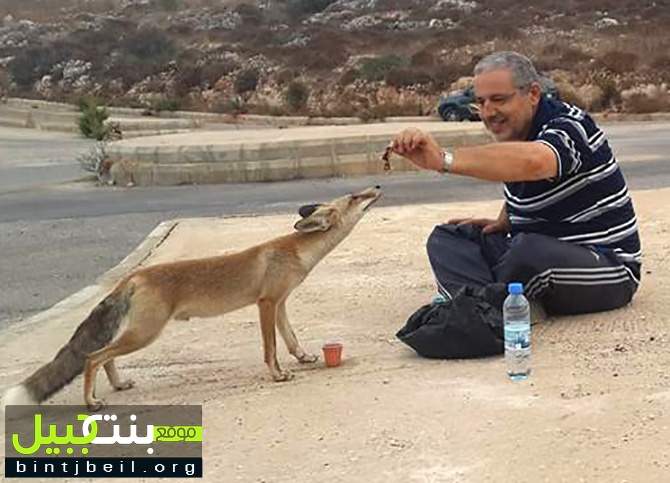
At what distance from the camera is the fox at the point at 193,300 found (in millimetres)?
5688

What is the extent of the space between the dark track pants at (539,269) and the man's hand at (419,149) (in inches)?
38.3

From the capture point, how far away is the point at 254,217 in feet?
45.3

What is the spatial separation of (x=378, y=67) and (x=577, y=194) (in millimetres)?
47140

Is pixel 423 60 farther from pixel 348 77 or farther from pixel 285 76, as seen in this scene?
pixel 285 76

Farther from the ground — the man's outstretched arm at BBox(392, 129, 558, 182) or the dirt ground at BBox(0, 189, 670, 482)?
the man's outstretched arm at BBox(392, 129, 558, 182)

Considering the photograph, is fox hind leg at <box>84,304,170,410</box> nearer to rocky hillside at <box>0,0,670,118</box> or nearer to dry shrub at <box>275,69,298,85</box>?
rocky hillside at <box>0,0,670,118</box>

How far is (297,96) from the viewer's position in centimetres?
4928

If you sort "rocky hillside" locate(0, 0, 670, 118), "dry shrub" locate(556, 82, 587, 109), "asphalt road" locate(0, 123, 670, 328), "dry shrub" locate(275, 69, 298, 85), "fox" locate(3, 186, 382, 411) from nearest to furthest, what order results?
"fox" locate(3, 186, 382, 411), "asphalt road" locate(0, 123, 670, 328), "dry shrub" locate(556, 82, 587, 109), "rocky hillside" locate(0, 0, 670, 118), "dry shrub" locate(275, 69, 298, 85)

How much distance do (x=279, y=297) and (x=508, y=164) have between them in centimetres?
140

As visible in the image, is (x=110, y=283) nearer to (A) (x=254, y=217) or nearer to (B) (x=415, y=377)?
(A) (x=254, y=217)

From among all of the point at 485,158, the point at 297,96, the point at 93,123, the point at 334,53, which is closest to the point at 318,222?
the point at 485,158

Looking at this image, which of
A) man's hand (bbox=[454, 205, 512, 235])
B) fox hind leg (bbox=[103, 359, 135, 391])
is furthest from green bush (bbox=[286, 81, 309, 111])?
fox hind leg (bbox=[103, 359, 135, 391])

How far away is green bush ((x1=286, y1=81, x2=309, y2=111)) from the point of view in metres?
48.5

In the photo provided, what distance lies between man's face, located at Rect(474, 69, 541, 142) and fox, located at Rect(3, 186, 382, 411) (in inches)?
31.4
